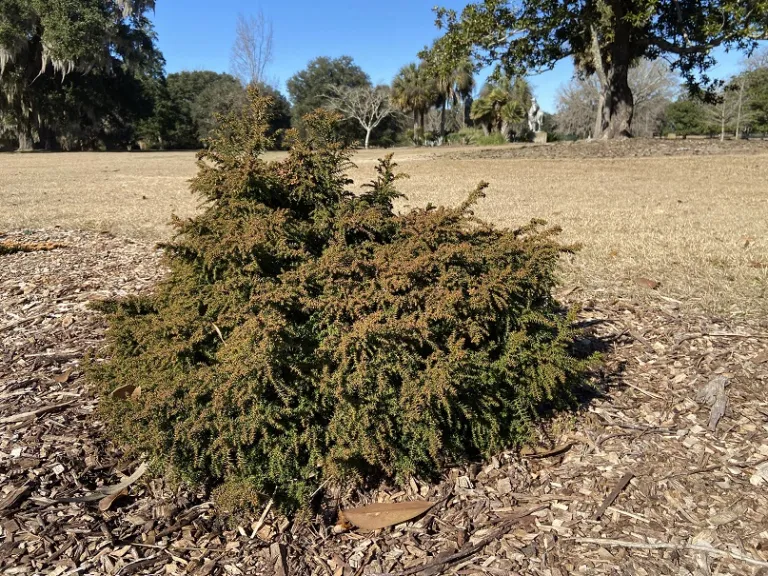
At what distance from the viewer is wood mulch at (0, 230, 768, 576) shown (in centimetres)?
230

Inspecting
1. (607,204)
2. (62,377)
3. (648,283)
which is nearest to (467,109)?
(607,204)

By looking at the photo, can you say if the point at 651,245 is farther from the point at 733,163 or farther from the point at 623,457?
the point at 733,163

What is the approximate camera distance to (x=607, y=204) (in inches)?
383

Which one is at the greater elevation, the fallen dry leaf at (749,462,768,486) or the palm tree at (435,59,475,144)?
the palm tree at (435,59,475,144)

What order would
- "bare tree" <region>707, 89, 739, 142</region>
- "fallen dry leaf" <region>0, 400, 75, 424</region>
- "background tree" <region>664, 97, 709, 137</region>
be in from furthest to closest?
1. "background tree" <region>664, 97, 709, 137</region>
2. "bare tree" <region>707, 89, 739, 142</region>
3. "fallen dry leaf" <region>0, 400, 75, 424</region>

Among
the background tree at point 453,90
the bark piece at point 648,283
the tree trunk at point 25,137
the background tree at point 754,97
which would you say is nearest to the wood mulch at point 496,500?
the bark piece at point 648,283

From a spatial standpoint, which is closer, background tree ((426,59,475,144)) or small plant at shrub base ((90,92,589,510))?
small plant at shrub base ((90,92,589,510))

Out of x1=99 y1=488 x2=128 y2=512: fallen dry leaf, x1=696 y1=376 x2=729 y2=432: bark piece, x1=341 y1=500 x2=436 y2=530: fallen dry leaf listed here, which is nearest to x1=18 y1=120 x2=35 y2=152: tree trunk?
x1=99 y1=488 x2=128 y2=512: fallen dry leaf

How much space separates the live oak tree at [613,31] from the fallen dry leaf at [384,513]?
17.3 meters

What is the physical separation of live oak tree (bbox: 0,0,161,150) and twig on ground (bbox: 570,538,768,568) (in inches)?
1420

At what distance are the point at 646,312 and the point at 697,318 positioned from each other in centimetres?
35

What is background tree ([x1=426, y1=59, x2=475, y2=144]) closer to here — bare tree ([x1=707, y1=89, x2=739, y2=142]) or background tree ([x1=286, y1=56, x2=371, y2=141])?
background tree ([x1=286, y1=56, x2=371, y2=141])

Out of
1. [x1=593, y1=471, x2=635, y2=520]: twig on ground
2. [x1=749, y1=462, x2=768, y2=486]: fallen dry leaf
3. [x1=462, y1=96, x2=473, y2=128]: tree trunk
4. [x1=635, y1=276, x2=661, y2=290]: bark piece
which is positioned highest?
[x1=462, y1=96, x2=473, y2=128]: tree trunk

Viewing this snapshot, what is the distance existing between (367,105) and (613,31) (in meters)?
31.8
